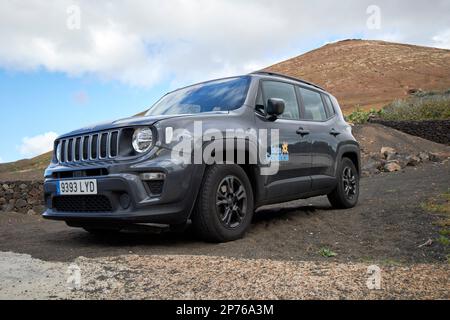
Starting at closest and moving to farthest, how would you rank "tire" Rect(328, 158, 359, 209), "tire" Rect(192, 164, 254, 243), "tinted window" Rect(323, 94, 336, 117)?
"tire" Rect(192, 164, 254, 243), "tire" Rect(328, 158, 359, 209), "tinted window" Rect(323, 94, 336, 117)

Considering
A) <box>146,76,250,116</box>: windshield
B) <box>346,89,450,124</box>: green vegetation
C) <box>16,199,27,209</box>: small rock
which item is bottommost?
<box>16,199,27,209</box>: small rock

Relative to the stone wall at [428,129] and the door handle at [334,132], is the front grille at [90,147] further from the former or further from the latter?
the stone wall at [428,129]

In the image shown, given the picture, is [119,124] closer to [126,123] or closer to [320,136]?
[126,123]

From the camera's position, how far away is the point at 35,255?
4.24 m

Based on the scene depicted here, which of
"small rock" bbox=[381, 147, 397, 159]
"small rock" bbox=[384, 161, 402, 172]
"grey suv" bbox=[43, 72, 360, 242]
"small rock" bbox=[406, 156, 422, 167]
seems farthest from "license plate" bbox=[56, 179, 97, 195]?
"small rock" bbox=[381, 147, 397, 159]

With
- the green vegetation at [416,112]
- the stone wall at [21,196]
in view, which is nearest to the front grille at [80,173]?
the stone wall at [21,196]

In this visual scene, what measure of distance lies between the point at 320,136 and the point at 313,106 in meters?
0.54

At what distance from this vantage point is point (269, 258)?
13.1ft

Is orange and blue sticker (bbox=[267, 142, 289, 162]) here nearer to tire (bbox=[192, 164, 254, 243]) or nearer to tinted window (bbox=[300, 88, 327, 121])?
tire (bbox=[192, 164, 254, 243])

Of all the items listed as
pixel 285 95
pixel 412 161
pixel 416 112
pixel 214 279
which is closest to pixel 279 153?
pixel 285 95

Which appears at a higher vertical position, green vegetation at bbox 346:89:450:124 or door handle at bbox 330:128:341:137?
green vegetation at bbox 346:89:450:124

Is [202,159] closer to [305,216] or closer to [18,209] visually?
[305,216]

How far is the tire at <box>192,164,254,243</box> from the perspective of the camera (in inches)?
171
